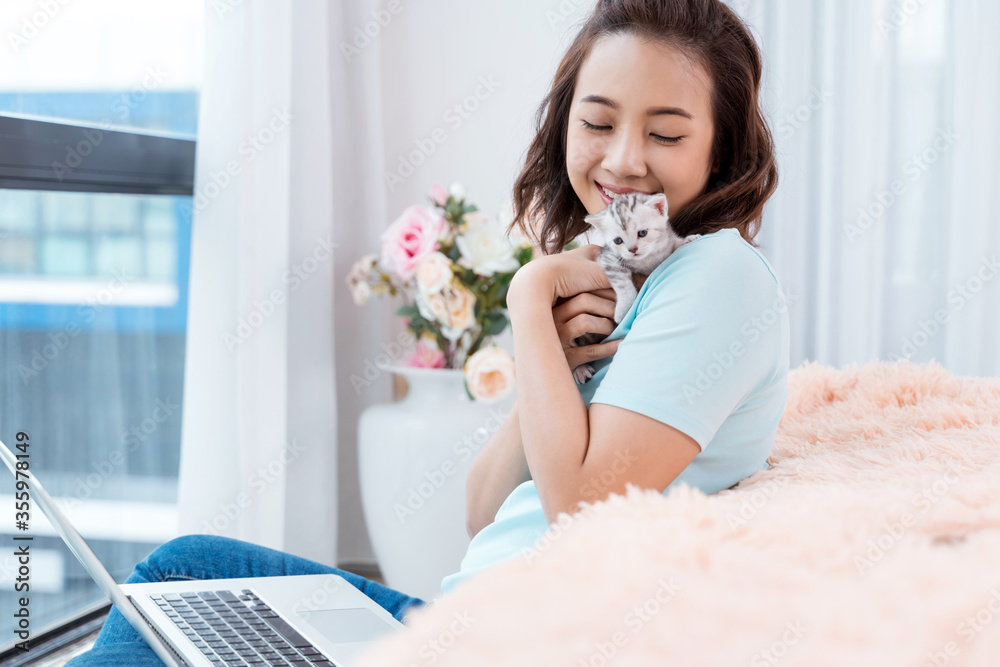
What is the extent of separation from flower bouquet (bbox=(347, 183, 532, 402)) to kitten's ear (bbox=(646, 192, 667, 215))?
1.11m

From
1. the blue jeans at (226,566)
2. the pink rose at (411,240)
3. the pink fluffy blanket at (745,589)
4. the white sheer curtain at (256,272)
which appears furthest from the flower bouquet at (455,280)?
the pink fluffy blanket at (745,589)

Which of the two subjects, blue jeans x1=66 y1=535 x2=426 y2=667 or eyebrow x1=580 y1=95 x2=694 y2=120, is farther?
blue jeans x1=66 y1=535 x2=426 y2=667

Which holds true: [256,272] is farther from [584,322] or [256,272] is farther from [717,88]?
[717,88]

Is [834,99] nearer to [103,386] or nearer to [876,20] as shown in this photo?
[876,20]

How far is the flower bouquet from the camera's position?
204 cm

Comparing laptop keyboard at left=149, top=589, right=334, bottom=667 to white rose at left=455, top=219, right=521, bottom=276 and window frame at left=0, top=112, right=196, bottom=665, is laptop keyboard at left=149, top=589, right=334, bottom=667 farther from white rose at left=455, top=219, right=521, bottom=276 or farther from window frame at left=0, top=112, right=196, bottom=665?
white rose at left=455, top=219, right=521, bottom=276

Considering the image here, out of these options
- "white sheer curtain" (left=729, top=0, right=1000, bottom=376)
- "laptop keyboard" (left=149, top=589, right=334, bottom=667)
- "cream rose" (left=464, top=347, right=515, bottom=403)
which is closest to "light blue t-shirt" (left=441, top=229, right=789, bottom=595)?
"laptop keyboard" (left=149, top=589, right=334, bottom=667)

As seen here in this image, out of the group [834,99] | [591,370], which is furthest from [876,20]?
[591,370]

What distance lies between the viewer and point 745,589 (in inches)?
17.8

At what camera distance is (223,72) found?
6.12 ft

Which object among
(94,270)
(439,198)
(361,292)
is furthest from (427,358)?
(94,270)

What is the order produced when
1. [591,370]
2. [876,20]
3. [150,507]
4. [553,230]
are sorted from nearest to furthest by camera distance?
[591,370], [553,230], [150,507], [876,20]

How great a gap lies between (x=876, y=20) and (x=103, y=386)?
242 cm

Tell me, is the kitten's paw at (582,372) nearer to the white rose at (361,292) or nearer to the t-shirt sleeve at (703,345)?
the t-shirt sleeve at (703,345)
